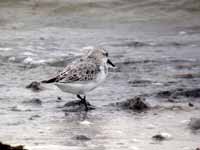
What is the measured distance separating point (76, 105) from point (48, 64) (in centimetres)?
257

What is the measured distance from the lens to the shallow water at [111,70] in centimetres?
726

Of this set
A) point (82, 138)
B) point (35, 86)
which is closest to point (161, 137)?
point (82, 138)

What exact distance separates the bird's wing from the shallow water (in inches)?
13.2

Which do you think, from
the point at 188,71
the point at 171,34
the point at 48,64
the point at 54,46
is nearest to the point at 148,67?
the point at 188,71

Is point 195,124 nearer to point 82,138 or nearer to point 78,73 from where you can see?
point 82,138

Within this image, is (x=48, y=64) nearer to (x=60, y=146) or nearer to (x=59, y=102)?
(x=59, y=102)

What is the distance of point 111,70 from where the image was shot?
10.9 metres

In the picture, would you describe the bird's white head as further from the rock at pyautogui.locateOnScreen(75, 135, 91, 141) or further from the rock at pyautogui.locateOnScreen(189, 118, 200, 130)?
the rock at pyautogui.locateOnScreen(75, 135, 91, 141)

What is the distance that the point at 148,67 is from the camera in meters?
11.0

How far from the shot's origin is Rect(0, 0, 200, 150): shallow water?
23.8 feet

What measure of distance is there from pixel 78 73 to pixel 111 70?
2108 mm

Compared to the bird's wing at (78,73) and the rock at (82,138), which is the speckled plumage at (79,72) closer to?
the bird's wing at (78,73)

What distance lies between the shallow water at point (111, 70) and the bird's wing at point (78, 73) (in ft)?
1.10

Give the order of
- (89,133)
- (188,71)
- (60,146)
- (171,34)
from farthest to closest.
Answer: (171,34) → (188,71) → (89,133) → (60,146)
